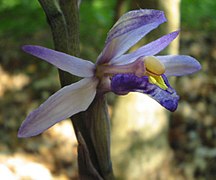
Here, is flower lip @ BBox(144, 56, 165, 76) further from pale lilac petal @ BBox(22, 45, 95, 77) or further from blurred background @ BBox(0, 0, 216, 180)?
blurred background @ BBox(0, 0, 216, 180)

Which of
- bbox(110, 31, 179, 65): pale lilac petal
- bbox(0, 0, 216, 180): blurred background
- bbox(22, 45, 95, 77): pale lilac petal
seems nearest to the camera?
bbox(22, 45, 95, 77): pale lilac petal

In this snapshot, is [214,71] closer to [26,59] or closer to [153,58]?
[26,59]

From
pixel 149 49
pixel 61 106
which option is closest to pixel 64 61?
pixel 61 106

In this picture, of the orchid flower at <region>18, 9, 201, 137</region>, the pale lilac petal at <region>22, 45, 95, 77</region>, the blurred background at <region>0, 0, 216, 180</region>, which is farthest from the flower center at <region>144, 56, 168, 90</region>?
the blurred background at <region>0, 0, 216, 180</region>

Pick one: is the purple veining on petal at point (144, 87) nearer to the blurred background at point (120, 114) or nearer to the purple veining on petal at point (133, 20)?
the purple veining on petal at point (133, 20)

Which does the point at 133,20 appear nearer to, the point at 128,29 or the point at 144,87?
the point at 128,29

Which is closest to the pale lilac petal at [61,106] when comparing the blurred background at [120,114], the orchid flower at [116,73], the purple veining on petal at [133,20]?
the orchid flower at [116,73]

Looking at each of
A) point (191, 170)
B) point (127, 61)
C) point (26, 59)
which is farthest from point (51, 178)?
point (127, 61)
